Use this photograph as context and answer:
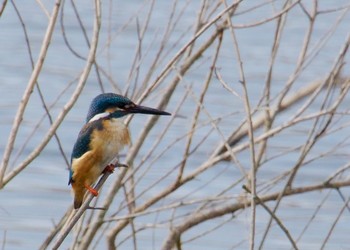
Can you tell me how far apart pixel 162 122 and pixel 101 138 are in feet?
14.7

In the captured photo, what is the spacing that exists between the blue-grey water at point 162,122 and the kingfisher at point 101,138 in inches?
65.6

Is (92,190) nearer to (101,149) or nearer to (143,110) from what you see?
(101,149)

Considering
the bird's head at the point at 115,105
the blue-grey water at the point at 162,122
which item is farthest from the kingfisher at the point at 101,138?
the blue-grey water at the point at 162,122

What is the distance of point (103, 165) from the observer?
154 inches

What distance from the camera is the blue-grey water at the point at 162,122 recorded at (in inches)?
284

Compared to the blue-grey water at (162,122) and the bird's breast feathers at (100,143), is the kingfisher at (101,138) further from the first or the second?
the blue-grey water at (162,122)

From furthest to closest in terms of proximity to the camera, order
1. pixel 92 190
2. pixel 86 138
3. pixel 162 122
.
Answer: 1. pixel 162 122
2. pixel 86 138
3. pixel 92 190

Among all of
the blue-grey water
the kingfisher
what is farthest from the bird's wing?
the blue-grey water

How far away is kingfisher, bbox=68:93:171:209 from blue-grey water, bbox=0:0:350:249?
1666 millimetres

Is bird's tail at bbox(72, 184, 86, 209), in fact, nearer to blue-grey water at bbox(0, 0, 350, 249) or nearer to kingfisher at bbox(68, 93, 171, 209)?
kingfisher at bbox(68, 93, 171, 209)

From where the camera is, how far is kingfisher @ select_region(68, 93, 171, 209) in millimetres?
3889

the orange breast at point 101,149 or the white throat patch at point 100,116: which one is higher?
the white throat patch at point 100,116

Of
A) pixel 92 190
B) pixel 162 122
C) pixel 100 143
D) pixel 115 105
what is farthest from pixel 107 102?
pixel 162 122

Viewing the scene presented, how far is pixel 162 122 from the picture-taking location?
8.38 m
